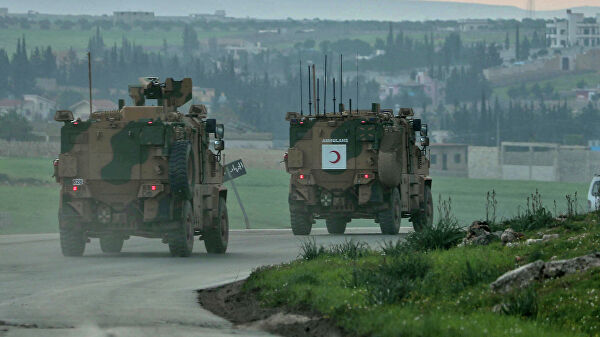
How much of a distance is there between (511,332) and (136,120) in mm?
16725

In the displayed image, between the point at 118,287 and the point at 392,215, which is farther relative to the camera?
the point at 392,215

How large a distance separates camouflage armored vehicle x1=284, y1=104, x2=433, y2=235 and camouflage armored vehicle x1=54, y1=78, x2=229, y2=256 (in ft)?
28.1

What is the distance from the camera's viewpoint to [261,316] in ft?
55.5

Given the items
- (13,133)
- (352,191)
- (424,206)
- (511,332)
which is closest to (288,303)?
(511,332)

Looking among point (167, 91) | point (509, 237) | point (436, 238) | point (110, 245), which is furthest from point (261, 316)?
point (110, 245)

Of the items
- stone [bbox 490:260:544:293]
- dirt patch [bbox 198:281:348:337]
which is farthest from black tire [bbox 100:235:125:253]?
stone [bbox 490:260:544:293]

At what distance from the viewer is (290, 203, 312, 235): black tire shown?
126 ft

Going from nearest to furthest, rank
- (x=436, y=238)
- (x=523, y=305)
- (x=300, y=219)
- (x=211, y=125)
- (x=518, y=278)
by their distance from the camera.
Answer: (x=523, y=305) < (x=518, y=278) < (x=436, y=238) < (x=211, y=125) < (x=300, y=219)

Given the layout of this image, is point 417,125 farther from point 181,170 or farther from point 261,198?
point 261,198

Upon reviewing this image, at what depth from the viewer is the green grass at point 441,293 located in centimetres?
1382

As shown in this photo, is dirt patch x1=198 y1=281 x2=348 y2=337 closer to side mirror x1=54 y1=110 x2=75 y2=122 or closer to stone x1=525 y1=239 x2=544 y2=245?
stone x1=525 y1=239 x2=544 y2=245

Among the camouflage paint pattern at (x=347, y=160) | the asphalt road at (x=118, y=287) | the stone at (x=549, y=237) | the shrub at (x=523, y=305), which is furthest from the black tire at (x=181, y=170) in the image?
the shrub at (x=523, y=305)

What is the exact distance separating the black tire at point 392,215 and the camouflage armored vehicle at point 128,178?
30.8 feet

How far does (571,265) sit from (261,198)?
122 meters
